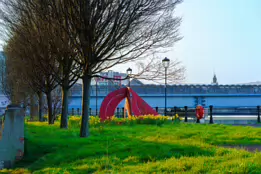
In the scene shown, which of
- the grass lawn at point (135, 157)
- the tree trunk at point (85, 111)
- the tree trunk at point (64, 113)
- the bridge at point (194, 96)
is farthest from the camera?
the bridge at point (194, 96)

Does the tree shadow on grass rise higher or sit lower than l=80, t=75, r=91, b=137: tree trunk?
lower

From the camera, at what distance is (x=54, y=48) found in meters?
13.4

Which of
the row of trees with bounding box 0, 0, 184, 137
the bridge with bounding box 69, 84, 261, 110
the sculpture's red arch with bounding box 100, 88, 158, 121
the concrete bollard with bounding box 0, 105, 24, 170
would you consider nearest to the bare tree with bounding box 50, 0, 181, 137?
the row of trees with bounding box 0, 0, 184, 137

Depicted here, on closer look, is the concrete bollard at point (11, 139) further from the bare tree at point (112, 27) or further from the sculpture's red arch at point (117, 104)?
the sculpture's red arch at point (117, 104)

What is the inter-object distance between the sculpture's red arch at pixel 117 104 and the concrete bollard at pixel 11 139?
45.9ft

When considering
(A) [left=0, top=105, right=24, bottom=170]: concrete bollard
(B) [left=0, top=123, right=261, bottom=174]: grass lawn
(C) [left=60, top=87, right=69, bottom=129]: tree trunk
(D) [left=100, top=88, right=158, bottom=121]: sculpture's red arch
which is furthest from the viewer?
(D) [left=100, top=88, right=158, bottom=121]: sculpture's red arch

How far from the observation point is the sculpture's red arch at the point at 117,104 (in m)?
24.4

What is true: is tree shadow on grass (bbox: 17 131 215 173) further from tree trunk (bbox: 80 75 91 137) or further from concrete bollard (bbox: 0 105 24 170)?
tree trunk (bbox: 80 75 91 137)

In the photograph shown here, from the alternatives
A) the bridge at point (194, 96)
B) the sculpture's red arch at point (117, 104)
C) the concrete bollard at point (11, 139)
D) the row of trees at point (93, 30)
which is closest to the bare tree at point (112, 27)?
the row of trees at point (93, 30)

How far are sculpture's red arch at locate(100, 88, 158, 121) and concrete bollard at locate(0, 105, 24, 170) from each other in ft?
45.9

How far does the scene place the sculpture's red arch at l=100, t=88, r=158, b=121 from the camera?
24.4m

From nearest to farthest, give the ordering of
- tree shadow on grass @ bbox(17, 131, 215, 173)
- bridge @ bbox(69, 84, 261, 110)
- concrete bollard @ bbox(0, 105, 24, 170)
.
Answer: tree shadow on grass @ bbox(17, 131, 215, 173)
concrete bollard @ bbox(0, 105, 24, 170)
bridge @ bbox(69, 84, 261, 110)

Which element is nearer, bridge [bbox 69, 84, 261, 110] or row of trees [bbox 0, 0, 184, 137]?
row of trees [bbox 0, 0, 184, 137]

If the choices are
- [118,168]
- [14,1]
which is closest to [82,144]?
[118,168]
